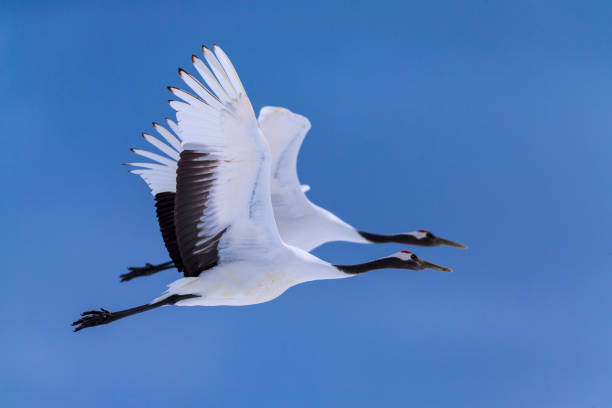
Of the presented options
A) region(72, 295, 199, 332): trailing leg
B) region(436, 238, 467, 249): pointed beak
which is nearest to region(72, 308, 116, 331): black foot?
region(72, 295, 199, 332): trailing leg

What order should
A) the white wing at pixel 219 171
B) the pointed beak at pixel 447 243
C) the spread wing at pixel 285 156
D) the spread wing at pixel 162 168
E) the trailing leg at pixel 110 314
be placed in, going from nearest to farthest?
the white wing at pixel 219 171
the trailing leg at pixel 110 314
the spread wing at pixel 162 168
the spread wing at pixel 285 156
the pointed beak at pixel 447 243

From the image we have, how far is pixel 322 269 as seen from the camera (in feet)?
28.7

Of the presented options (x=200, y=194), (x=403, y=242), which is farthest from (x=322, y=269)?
(x=403, y=242)

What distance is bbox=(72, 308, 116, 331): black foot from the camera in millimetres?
8445

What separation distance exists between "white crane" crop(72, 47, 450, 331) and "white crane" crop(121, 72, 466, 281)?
8.20 feet

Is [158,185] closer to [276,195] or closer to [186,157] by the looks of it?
[276,195]

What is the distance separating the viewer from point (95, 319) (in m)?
8.48

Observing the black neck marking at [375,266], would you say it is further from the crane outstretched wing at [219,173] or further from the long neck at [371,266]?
the crane outstretched wing at [219,173]

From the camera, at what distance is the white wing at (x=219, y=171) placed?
705 cm

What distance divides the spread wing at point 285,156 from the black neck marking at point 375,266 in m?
2.72

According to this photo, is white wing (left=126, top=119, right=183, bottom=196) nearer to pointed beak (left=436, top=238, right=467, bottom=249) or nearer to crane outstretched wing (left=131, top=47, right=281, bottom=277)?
crane outstretched wing (left=131, top=47, right=281, bottom=277)

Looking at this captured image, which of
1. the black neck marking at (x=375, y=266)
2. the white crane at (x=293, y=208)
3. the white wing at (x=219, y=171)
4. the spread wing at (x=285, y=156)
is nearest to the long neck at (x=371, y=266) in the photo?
the black neck marking at (x=375, y=266)

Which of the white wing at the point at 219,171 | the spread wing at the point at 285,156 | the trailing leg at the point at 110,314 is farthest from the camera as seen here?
the spread wing at the point at 285,156

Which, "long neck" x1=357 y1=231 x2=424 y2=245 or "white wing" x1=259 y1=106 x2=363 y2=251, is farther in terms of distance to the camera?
"long neck" x1=357 y1=231 x2=424 y2=245
